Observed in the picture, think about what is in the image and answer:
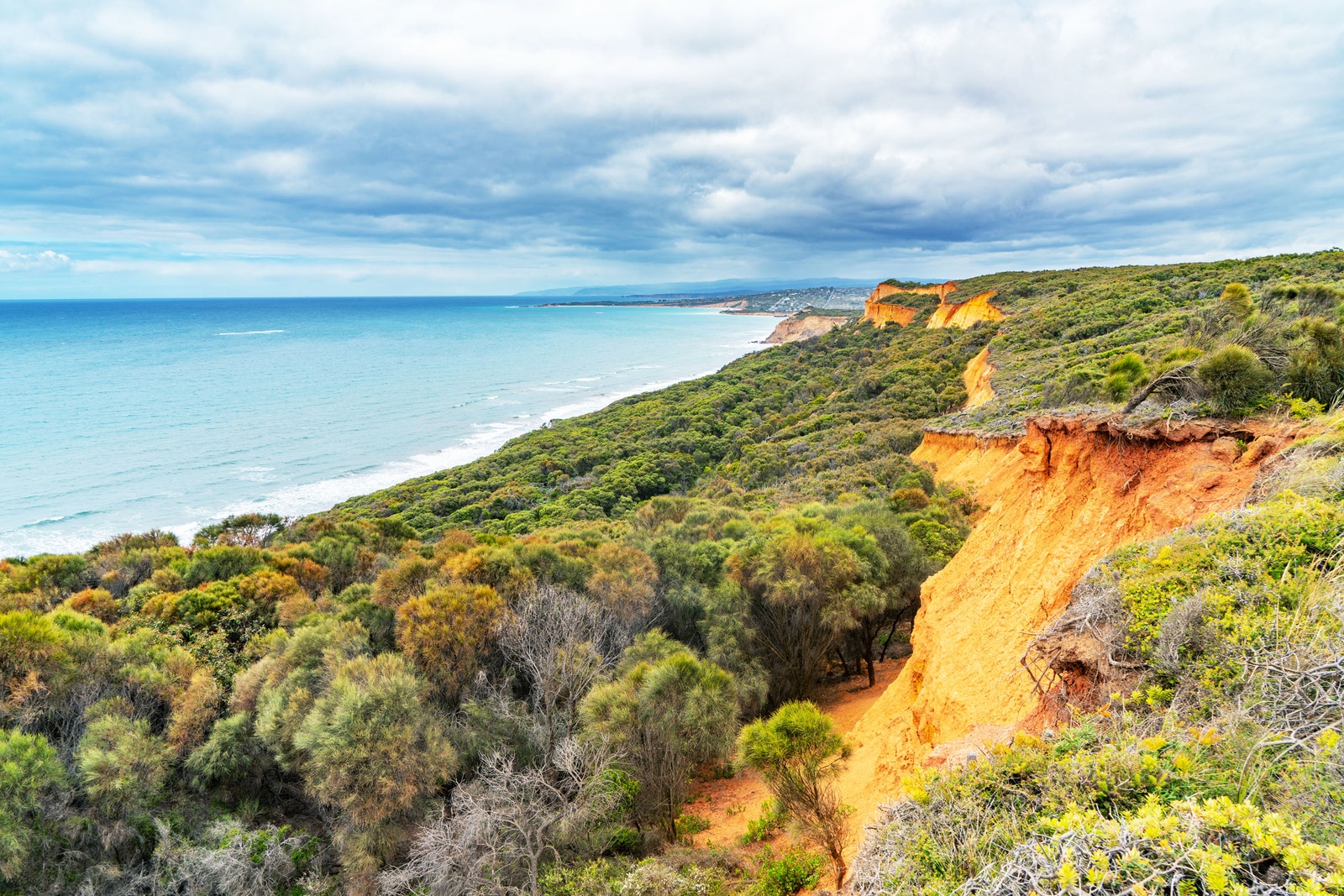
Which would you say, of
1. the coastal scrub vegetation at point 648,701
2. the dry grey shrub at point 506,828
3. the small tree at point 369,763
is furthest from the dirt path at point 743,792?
the small tree at point 369,763

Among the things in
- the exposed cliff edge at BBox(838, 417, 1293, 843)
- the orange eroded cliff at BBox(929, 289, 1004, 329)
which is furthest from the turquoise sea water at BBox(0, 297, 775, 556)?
the exposed cliff edge at BBox(838, 417, 1293, 843)

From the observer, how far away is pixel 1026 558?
11898 mm

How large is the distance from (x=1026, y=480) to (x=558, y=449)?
4192cm

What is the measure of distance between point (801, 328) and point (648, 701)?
13635 centimetres

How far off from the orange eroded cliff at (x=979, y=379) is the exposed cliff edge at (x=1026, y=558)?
22.1 meters

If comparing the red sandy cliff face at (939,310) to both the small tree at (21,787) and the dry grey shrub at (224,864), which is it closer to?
the dry grey shrub at (224,864)

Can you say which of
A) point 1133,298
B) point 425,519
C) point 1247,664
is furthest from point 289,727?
A: point 1133,298

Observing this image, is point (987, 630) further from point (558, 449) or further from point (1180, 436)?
point (558, 449)

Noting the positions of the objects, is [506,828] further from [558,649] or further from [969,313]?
[969,313]

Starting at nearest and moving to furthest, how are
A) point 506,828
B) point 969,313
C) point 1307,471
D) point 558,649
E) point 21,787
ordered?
1. point 1307,471
2. point 21,787
3. point 506,828
4. point 558,649
5. point 969,313

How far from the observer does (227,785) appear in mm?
11992

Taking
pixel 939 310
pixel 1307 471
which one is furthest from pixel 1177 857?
pixel 939 310

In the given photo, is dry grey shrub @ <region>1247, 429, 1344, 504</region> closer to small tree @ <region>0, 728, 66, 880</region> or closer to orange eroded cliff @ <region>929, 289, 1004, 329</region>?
small tree @ <region>0, 728, 66, 880</region>

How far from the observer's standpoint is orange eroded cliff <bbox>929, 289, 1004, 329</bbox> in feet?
200
